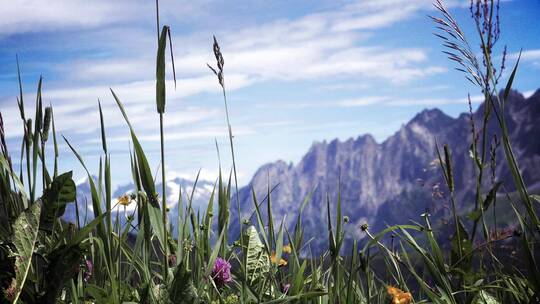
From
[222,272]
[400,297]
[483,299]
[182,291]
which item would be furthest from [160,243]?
[483,299]

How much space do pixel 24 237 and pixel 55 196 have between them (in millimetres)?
283

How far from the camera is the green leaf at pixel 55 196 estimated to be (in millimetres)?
2179

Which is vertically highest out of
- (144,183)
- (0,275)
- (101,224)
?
(144,183)

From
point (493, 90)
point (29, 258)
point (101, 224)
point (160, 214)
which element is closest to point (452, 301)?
point (493, 90)

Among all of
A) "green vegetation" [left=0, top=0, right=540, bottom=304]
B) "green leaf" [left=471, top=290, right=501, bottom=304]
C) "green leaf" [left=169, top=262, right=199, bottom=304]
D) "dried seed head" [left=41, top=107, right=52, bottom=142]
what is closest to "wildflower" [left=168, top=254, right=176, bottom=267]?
"green vegetation" [left=0, top=0, right=540, bottom=304]

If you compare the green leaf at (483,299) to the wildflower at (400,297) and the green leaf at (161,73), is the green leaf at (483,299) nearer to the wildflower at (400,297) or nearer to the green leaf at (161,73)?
the wildflower at (400,297)

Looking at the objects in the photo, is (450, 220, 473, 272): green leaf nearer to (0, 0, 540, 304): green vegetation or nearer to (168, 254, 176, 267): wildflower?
(0, 0, 540, 304): green vegetation

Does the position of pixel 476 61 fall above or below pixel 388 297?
above

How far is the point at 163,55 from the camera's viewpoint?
5.53 ft

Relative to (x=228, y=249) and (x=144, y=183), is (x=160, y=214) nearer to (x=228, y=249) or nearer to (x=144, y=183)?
(x=144, y=183)

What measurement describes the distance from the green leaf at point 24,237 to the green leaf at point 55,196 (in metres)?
0.20

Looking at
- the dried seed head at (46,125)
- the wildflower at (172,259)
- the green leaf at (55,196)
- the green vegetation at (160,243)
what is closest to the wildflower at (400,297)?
the green vegetation at (160,243)

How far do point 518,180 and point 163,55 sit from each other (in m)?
1.37

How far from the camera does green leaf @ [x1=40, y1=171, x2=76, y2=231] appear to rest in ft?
7.15
